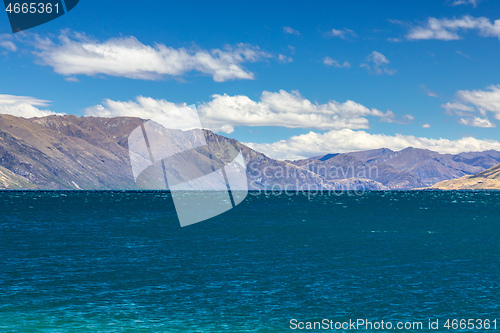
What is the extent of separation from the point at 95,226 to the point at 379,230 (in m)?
81.9

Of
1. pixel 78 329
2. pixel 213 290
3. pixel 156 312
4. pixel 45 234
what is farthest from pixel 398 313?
pixel 45 234

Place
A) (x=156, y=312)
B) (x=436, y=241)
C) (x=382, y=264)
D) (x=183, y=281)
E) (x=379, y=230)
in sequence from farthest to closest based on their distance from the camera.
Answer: (x=379, y=230), (x=436, y=241), (x=382, y=264), (x=183, y=281), (x=156, y=312)

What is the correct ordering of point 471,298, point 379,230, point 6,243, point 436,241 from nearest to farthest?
point 471,298, point 6,243, point 436,241, point 379,230

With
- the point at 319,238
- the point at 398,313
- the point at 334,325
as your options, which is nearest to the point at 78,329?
the point at 334,325

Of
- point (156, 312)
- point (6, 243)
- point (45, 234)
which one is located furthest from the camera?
point (45, 234)

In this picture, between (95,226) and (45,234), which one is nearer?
(45,234)

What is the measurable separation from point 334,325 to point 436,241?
69.1 m

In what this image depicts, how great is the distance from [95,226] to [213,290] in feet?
293

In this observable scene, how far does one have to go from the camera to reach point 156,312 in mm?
46812

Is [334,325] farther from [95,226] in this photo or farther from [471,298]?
[95,226]

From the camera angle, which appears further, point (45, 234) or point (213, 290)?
point (45, 234)

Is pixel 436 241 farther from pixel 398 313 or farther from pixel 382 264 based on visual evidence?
pixel 398 313

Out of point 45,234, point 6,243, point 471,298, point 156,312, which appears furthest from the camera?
point 45,234

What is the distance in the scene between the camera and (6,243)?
9512 centimetres
